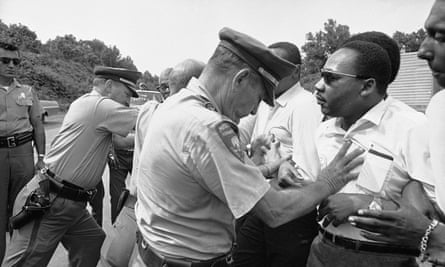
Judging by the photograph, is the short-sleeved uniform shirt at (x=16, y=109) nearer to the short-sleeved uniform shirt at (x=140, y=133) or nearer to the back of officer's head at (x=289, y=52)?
the short-sleeved uniform shirt at (x=140, y=133)

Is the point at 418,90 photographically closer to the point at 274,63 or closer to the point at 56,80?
the point at 274,63

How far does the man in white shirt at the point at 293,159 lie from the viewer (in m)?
2.28

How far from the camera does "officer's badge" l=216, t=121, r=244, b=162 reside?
1418 millimetres

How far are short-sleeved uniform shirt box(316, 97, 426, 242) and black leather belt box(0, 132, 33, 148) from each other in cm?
336

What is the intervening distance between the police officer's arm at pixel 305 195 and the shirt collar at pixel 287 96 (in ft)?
3.33

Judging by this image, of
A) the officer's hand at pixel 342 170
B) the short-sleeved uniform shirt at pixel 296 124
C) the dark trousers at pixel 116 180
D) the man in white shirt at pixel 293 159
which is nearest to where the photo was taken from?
the officer's hand at pixel 342 170

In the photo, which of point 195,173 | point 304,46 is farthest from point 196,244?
point 304,46

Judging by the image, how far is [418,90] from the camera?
8.45 metres

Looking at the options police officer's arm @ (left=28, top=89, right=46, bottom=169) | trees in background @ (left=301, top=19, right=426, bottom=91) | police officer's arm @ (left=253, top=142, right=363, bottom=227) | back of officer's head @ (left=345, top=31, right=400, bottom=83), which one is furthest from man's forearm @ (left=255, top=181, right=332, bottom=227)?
trees in background @ (left=301, top=19, right=426, bottom=91)

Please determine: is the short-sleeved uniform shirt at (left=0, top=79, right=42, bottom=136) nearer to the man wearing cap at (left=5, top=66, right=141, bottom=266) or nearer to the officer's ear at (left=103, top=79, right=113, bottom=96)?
the man wearing cap at (left=5, top=66, right=141, bottom=266)

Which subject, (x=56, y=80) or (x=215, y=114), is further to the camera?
(x=56, y=80)

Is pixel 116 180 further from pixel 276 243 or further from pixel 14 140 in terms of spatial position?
pixel 276 243

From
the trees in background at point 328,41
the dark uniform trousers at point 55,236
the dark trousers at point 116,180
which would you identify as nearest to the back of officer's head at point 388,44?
the dark uniform trousers at point 55,236

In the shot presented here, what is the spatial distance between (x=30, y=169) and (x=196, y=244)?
311cm
